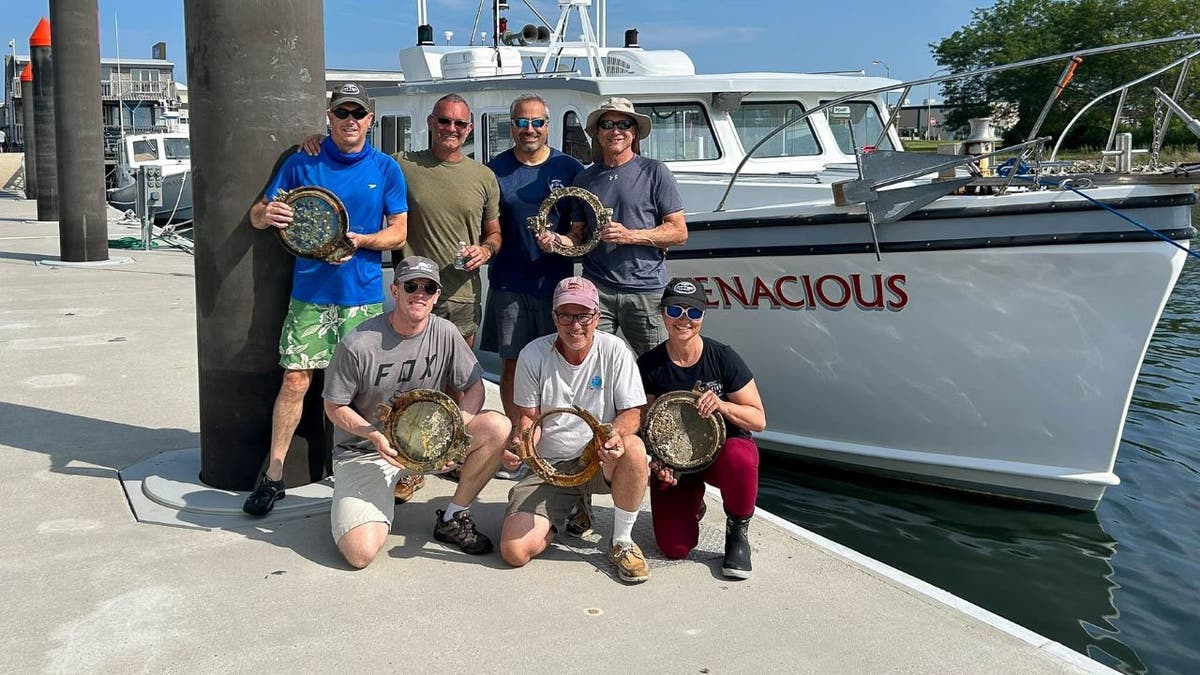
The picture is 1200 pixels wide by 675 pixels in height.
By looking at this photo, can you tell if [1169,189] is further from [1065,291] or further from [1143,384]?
[1143,384]

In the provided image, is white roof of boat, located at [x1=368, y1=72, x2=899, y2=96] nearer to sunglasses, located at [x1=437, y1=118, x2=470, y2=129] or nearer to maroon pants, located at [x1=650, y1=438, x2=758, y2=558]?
sunglasses, located at [x1=437, y1=118, x2=470, y2=129]

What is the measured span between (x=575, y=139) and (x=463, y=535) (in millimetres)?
4197

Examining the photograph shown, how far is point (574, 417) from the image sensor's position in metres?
4.14

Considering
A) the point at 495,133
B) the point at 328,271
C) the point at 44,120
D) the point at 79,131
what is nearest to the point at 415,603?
the point at 328,271

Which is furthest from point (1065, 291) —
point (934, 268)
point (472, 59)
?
point (472, 59)

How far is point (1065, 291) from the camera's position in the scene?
5.86 metres

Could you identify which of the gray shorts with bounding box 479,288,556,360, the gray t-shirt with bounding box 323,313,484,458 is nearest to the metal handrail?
the gray shorts with bounding box 479,288,556,360

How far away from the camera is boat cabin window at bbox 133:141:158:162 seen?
23.2m

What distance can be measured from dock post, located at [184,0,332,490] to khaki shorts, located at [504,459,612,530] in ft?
3.60

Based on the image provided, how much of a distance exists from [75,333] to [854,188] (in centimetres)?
617

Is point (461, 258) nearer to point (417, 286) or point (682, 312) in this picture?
point (417, 286)

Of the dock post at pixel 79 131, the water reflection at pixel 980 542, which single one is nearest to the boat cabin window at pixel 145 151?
the dock post at pixel 79 131

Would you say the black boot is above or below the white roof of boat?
below

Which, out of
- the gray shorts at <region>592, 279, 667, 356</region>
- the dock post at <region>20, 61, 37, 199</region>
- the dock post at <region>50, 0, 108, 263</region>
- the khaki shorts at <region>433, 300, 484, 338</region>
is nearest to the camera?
the gray shorts at <region>592, 279, 667, 356</region>
